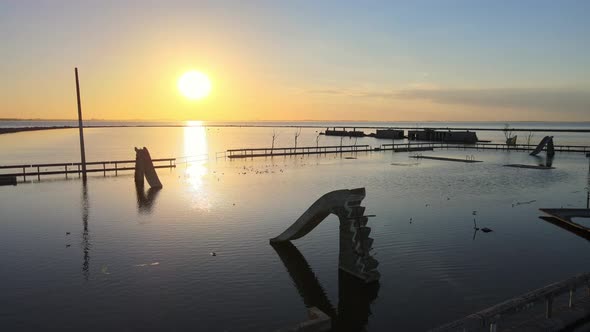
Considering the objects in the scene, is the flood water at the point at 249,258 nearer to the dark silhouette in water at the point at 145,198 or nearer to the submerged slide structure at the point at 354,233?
the dark silhouette in water at the point at 145,198

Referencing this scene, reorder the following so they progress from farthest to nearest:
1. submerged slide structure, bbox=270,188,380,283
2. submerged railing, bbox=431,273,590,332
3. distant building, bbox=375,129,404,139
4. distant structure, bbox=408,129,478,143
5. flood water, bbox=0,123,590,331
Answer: distant building, bbox=375,129,404,139, distant structure, bbox=408,129,478,143, submerged slide structure, bbox=270,188,380,283, flood water, bbox=0,123,590,331, submerged railing, bbox=431,273,590,332

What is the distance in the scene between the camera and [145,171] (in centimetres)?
3288

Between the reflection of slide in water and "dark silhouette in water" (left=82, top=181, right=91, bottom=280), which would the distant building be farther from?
the reflection of slide in water

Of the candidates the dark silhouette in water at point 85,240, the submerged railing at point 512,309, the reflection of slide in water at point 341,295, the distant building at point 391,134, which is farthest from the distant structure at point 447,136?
the submerged railing at point 512,309

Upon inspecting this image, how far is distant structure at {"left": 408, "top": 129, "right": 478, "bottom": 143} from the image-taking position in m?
101

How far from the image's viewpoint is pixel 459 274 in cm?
1427

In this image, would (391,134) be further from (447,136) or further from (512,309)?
(512,309)

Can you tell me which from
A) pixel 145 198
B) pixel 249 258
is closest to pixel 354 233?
pixel 249 258

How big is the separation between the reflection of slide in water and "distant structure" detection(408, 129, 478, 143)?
314ft

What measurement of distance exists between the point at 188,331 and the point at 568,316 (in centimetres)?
884

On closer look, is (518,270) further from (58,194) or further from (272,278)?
(58,194)

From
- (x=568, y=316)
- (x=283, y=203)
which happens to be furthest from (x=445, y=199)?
(x=568, y=316)

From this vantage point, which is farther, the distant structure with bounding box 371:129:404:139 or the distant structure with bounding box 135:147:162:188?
the distant structure with bounding box 371:129:404:139

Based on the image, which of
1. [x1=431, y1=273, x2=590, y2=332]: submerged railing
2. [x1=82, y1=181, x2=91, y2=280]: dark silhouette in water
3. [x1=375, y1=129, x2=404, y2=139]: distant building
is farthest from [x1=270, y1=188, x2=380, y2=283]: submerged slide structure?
[x1=375, y1=129, x2=404, y2=139]: distant building
